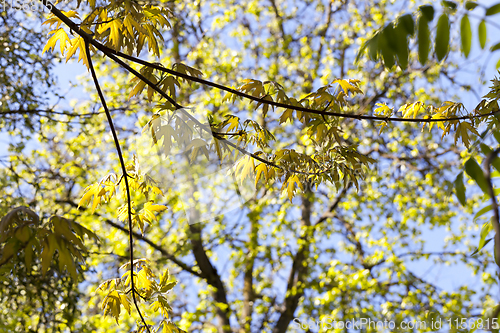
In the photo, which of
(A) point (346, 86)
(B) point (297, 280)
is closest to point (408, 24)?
(A) point (346, 86)

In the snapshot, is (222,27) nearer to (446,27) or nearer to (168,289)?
(168,289)

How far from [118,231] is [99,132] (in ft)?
5.57

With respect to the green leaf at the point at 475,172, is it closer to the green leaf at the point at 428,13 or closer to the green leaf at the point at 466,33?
the green leaf at the point at 466,33

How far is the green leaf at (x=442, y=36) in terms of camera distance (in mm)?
1223

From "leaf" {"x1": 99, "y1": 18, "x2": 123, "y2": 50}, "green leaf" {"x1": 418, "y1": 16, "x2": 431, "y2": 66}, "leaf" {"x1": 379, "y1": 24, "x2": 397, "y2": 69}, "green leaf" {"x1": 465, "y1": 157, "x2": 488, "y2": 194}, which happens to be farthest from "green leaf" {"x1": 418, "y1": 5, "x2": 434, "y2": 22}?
"leaf" {"x1": 99, "y1": 18, "x2": 123, "y2": 50}

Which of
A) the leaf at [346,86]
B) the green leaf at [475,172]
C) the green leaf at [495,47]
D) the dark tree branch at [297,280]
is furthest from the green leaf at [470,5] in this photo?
the dark tree branch at [297,280]

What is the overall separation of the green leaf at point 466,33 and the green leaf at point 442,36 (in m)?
0.04

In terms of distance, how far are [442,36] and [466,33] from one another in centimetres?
7

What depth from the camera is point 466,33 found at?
1.21m

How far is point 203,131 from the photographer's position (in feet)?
7.04

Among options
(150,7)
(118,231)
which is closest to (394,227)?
(118,231)

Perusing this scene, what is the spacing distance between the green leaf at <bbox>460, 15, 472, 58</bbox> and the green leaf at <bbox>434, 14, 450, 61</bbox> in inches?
1.6

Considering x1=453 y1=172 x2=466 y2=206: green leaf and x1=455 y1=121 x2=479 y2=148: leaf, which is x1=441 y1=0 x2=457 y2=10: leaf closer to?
x1=453 y1=172 x2=466 y2=206: green leaf

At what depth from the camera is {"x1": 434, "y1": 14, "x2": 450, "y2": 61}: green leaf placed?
1223 mm
